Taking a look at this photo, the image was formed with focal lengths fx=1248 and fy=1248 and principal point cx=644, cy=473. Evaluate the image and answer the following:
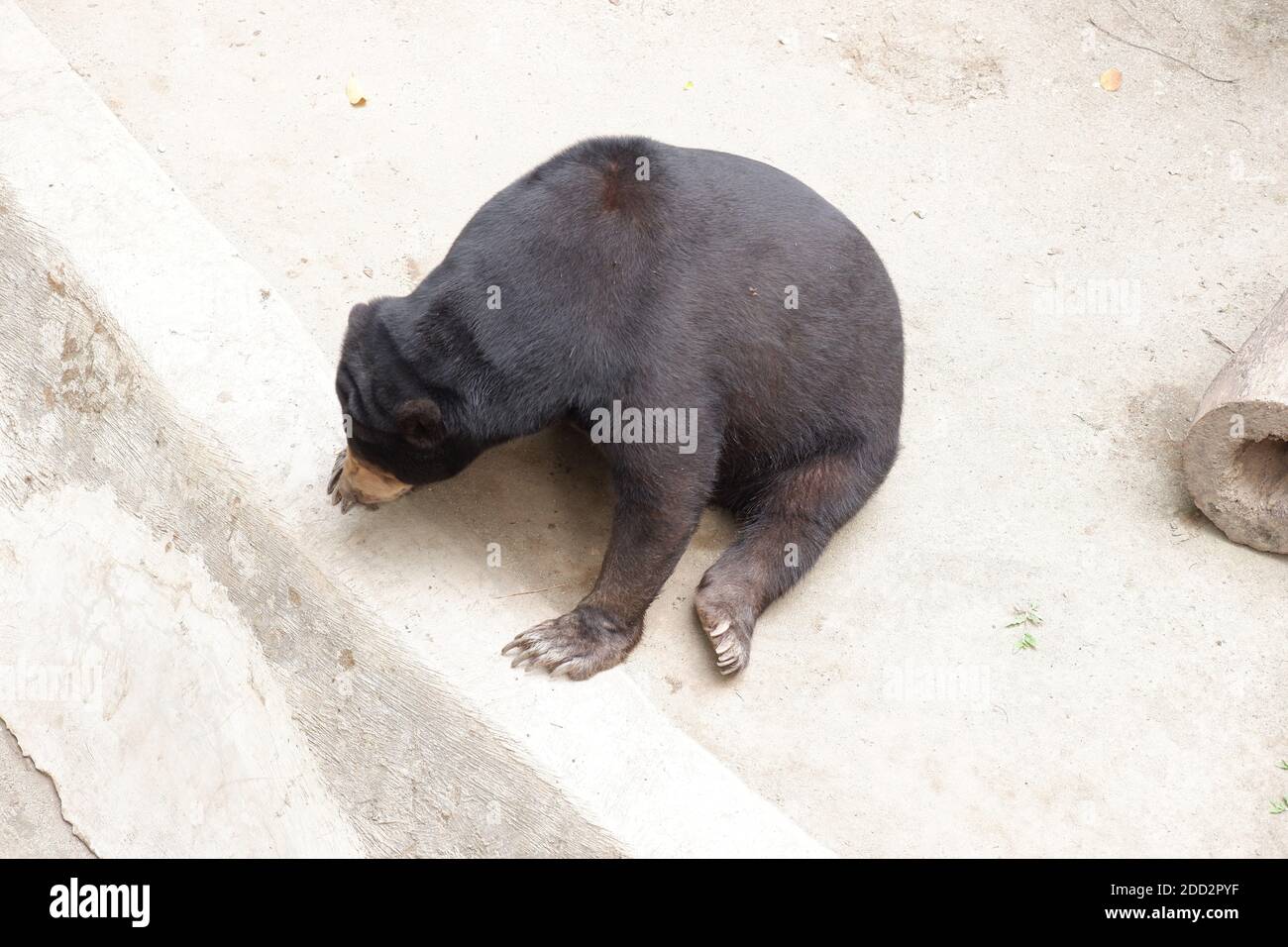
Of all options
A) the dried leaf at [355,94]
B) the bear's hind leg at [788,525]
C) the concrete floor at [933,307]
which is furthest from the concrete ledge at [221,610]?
the dried leaf at [355,94]

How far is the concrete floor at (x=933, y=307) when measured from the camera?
4.32 metres

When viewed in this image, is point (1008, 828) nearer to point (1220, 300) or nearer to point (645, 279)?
point (645, 279)

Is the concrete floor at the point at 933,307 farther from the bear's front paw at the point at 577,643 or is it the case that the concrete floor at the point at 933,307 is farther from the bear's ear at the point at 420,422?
the bear's ear at the point at 420,422

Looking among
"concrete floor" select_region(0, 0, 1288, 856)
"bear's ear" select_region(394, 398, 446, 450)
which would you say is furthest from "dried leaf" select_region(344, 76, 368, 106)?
"bear's ear" select_region(394, 398, 446, 450)

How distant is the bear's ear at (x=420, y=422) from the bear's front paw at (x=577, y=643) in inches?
28.2

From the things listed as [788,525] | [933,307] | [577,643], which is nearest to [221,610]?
[577,643]

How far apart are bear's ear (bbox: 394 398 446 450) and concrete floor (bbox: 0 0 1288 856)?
0.43 meters

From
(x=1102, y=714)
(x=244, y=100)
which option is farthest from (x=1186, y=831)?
(x=244, y=100)

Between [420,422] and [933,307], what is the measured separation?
2.76m

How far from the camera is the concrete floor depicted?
432cm

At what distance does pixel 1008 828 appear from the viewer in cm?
415

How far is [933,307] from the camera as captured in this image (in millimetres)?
5734

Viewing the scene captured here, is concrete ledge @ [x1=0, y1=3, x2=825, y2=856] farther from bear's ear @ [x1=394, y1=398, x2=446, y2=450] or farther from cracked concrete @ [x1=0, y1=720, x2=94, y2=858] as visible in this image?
bear's ear @ [x1=394, y1=398, x2=446, y2=450]

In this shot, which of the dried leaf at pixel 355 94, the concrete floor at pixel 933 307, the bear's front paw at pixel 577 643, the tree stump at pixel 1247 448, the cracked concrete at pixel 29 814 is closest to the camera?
the bear's front paw at pixel 577 643
